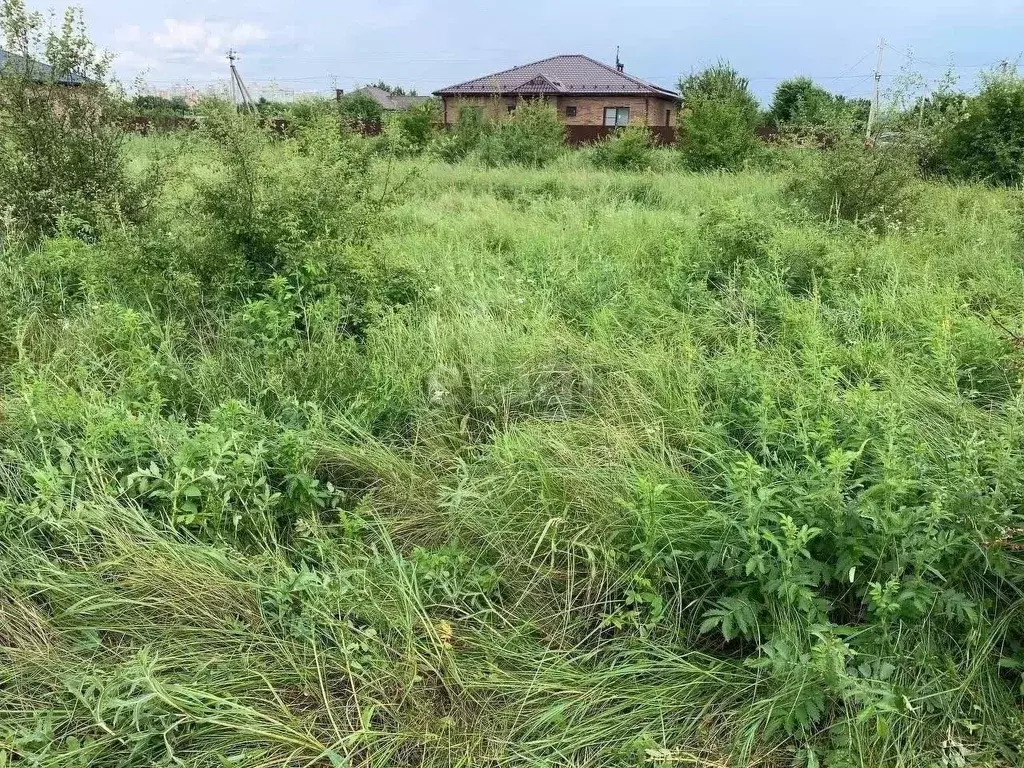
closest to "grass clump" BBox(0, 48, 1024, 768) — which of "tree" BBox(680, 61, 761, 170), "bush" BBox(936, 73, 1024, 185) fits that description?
"bush" BBox(936, 73, 1024, 185)

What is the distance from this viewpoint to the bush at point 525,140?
14188mm

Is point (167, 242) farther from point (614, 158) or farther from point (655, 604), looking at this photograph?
point (614, 158)

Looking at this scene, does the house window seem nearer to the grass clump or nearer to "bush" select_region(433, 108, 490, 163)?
"bush" select_region(433, 108, 490, 163)

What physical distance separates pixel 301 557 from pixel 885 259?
14.7ft

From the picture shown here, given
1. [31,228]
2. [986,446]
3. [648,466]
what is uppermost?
[31,228]

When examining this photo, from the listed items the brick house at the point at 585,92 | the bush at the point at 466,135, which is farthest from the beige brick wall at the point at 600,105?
the bush at the point at 466,135

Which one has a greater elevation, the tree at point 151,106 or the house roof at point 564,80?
the house roof at point 564,80

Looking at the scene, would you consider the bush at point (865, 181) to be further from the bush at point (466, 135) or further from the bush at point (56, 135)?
the bush at point (466, 135)

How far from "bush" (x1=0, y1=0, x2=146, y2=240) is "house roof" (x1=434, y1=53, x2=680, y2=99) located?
90.3 feet

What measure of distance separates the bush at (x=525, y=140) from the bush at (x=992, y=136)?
23.6ft

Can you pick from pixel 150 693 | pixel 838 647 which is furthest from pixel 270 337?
pixel 838 647

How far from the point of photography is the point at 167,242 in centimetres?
432

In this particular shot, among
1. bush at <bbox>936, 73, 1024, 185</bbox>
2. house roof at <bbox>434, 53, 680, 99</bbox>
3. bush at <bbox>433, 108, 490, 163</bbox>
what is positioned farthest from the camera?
house roof at <bbox>434, 53, 680, 99</bbox>

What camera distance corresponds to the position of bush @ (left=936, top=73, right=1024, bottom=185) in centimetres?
1009
